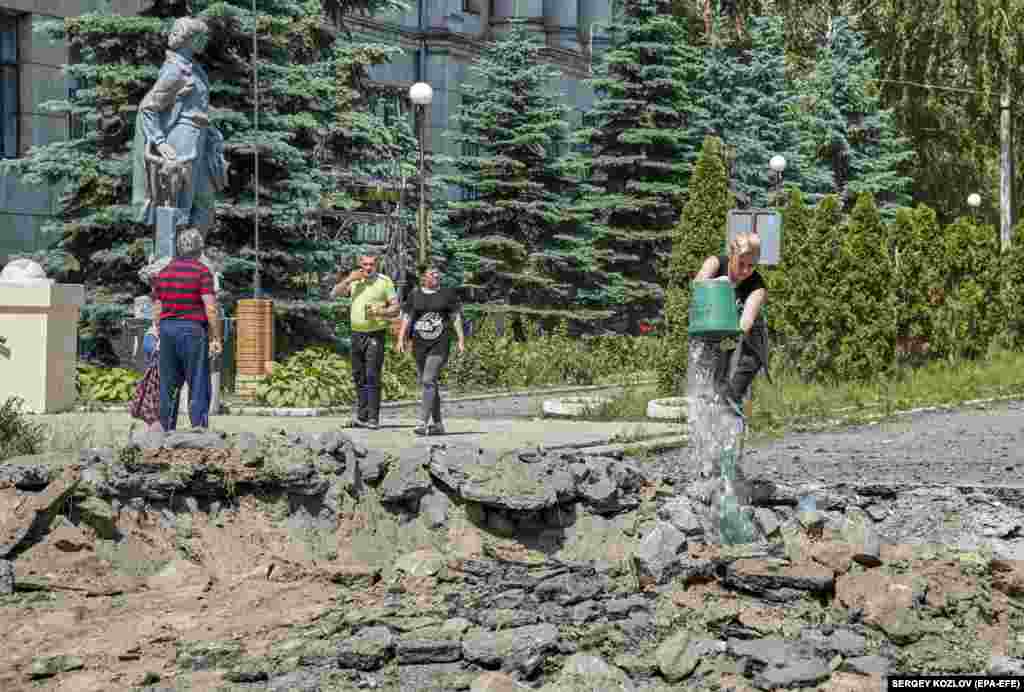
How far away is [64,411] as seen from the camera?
17.7 meters

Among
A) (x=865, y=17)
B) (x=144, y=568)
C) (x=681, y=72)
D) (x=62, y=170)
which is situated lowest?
(x=144, y=568)

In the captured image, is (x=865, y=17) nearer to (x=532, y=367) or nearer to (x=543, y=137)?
(x=543, y=137)

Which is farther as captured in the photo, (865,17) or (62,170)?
(865,17)

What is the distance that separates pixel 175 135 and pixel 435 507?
8.94 m

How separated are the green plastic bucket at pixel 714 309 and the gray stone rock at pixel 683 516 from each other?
1.00 metres

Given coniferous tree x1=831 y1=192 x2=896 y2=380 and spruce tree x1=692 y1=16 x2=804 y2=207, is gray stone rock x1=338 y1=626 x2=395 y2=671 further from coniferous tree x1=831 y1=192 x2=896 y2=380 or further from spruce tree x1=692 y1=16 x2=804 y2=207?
spruce tree x1=692 y1=16 x2=804 y2=207

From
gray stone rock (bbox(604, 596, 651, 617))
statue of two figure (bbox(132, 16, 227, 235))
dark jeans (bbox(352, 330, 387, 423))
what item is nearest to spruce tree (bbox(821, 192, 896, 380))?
dark jeans (bbox(352, 330, 387, 423))

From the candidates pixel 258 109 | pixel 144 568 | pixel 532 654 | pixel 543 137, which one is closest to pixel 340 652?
pixel 532 654

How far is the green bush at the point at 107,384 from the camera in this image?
19.3m

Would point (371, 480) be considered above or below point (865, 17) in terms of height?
below

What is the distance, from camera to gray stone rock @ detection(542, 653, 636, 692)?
6234 millimetres

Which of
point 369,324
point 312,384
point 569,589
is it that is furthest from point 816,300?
point 569,589

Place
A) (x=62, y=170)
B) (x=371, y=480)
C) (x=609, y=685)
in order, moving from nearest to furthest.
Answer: (x=609, y=685) → (x=371, y=480) → (x=62, y=170)

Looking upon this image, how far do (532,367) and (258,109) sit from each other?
6001mm
